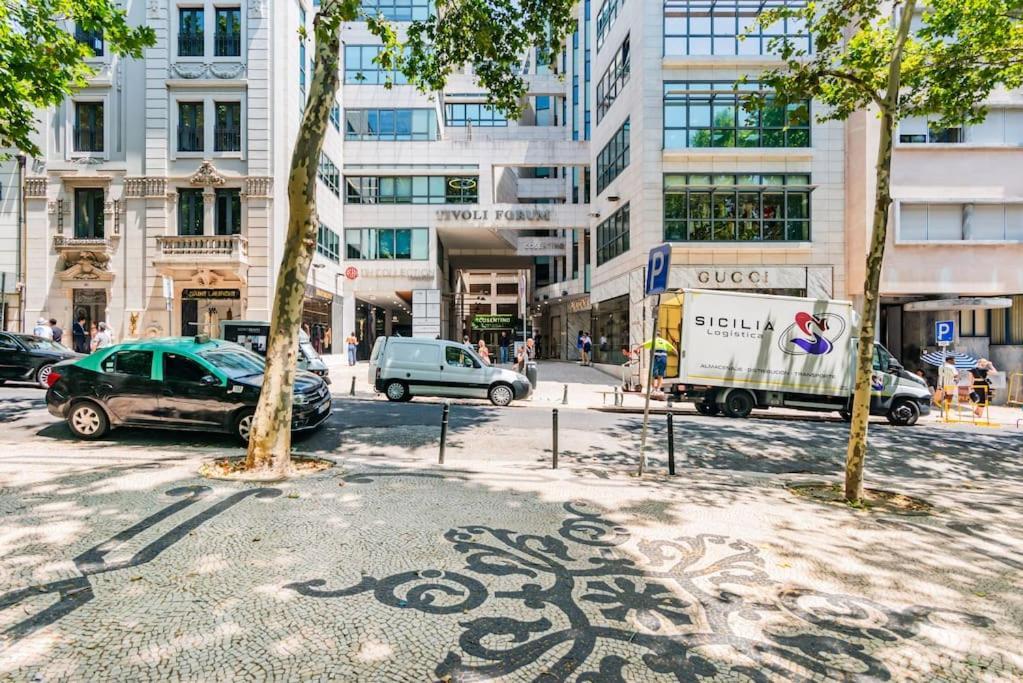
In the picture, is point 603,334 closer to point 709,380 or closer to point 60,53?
point 709,380

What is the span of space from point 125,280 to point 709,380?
23318mm

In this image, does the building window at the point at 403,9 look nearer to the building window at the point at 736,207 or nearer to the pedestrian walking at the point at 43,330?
the building window at the point at 736,207

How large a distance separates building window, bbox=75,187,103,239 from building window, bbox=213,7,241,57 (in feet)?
Result: 25.6

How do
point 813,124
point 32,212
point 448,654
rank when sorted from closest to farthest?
point 448,654, point 813,124, point 32,212

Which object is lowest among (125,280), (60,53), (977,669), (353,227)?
(977,669)

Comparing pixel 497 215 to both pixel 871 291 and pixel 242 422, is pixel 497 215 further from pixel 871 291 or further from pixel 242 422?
pixel 871 291

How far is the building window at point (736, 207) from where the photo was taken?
21.2 metres

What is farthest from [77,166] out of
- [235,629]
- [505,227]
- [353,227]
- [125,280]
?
[235,629]

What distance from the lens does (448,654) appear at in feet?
9.81

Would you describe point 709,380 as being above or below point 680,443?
above

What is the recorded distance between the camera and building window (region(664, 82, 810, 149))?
21.1m

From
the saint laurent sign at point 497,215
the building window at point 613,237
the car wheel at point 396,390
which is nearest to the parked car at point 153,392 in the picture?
the car wheel at point 396,390

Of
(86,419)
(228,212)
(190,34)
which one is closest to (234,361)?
(86,419)

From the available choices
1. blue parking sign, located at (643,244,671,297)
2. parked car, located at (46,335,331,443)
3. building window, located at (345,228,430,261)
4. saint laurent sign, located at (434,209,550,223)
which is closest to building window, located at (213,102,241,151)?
building window, located at (345,228,430,261)
